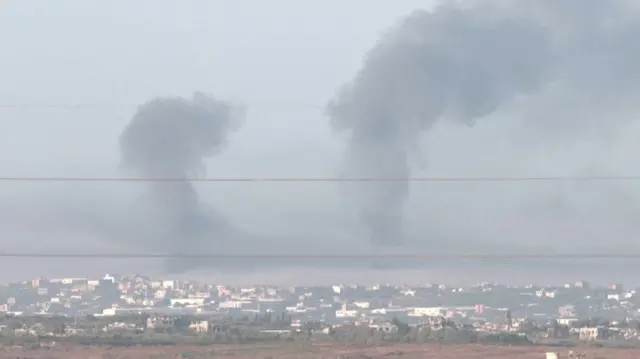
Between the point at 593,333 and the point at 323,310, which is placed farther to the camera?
the point at 323,310

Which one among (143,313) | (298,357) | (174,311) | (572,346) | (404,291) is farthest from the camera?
(404,291)

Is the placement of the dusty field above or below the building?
below

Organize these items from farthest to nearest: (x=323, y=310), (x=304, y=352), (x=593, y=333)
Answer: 1. (x=323, y=310)
2. (x=593, y=333)
3. (x=304, y=352)

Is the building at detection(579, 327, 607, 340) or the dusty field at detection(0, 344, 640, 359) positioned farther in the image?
the building at detection(579, 327, 607, 340)

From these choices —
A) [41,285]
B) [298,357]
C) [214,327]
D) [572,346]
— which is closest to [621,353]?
[572,346]

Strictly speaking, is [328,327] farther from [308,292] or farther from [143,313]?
[308,292]

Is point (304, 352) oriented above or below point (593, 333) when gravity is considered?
below
